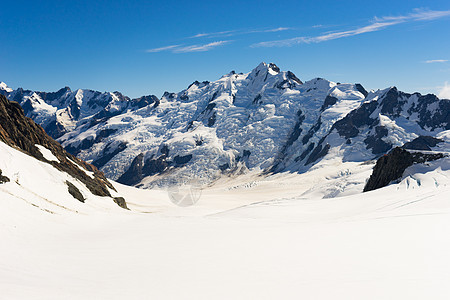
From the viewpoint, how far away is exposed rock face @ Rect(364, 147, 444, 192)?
1410 inches

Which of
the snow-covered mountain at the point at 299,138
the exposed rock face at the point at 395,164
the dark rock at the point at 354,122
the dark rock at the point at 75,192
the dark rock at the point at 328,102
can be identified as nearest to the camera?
the dark rock at the point at 75,192

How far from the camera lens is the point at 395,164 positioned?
3859cm

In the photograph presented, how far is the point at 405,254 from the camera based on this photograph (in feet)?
33.4

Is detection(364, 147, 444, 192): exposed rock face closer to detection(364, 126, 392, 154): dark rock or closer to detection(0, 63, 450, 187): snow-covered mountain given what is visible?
detection(0, 63, 450, 187): snow-covered mountain

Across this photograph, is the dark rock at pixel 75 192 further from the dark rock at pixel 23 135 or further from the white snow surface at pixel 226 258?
the white snow surface at pixel 226 258

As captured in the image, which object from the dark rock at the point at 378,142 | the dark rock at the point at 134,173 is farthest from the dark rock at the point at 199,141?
the dark rock at the point at 378,142

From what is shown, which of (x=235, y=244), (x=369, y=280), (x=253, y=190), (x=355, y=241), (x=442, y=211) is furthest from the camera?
(x=253, y=190)

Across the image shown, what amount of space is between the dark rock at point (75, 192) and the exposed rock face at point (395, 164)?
3489 cm

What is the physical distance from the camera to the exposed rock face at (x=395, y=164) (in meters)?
35.8

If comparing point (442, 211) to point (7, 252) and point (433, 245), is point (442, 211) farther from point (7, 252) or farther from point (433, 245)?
point (7, 252)

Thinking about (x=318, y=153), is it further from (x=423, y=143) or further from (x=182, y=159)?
(x=182, y=159)

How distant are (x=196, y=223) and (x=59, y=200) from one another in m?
14.9

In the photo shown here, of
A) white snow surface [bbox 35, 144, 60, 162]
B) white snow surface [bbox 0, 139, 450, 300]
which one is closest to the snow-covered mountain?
white snow surface [bbox 35, 144, 60, 162]

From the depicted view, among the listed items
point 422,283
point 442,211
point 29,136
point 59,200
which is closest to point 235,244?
point 422,283
